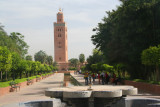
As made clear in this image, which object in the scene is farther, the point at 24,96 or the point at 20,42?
the point at 20,42

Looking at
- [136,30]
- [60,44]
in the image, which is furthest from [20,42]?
[60,44]

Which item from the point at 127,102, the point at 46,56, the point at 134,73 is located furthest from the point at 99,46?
the point at 46,56

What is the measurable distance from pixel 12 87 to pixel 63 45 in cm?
9196

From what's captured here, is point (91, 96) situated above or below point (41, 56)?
below

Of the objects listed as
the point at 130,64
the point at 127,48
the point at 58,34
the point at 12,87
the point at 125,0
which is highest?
the point at 58,34

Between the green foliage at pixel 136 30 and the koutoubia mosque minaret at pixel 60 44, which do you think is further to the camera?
the koutoubia mosque minaret at pixel 60 44

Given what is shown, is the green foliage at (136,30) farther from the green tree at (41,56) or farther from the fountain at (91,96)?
the green tree at (41,56)

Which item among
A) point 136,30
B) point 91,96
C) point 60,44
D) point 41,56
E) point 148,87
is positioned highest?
point 60,44

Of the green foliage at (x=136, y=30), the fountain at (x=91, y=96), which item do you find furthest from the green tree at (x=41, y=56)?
the fountain at (x=91, y=96)

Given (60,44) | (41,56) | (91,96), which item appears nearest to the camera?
(91,96)

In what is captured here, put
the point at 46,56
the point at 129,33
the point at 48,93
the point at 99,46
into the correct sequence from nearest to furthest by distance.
Result: the point at 48,93
the point at 129,33
the point at 99,46
the point at 46,56

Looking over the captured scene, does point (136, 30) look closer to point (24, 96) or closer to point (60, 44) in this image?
point (24, 96)

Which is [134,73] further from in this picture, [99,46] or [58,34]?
[58,34]

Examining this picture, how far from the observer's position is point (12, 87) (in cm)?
1716
